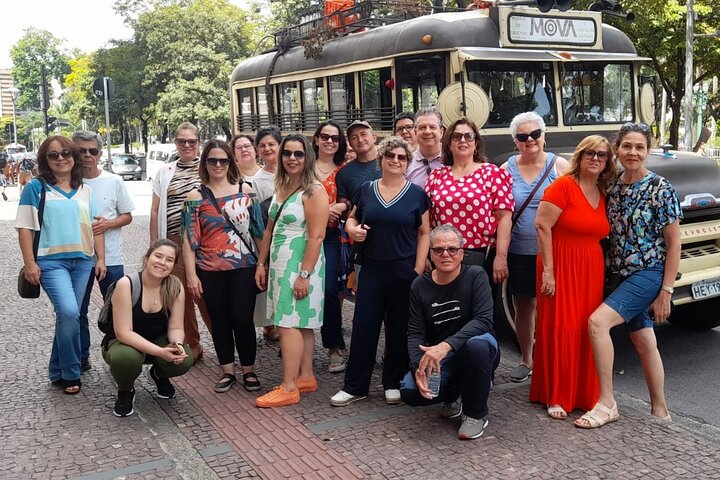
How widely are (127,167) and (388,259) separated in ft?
109

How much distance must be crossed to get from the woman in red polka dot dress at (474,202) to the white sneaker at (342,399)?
1160 mm

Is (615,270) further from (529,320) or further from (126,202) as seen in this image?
(126,202)

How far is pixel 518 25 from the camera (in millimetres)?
7352

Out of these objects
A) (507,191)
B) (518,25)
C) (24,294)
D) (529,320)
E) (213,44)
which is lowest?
(529,320)

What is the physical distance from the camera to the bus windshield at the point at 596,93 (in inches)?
292

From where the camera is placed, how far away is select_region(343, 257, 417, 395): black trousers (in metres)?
4.81

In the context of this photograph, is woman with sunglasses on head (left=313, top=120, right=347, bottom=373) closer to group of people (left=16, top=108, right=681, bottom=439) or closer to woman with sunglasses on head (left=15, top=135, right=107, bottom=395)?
group of people (left=16, top=108, right=681, bottom=439)

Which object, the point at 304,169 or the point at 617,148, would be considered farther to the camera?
the point at 304,169

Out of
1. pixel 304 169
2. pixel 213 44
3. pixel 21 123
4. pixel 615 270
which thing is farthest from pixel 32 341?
pixel 21 123

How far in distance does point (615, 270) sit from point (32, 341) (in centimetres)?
497

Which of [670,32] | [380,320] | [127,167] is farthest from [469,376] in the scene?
[127,167]

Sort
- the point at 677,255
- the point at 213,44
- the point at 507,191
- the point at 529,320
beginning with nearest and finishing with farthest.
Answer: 1. the point at 677,255
2. the point at 507,191
3. the point at 529,320
4. the point at 213,44

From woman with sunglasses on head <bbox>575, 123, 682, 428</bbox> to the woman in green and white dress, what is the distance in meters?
1.75

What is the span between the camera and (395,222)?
472 cm
